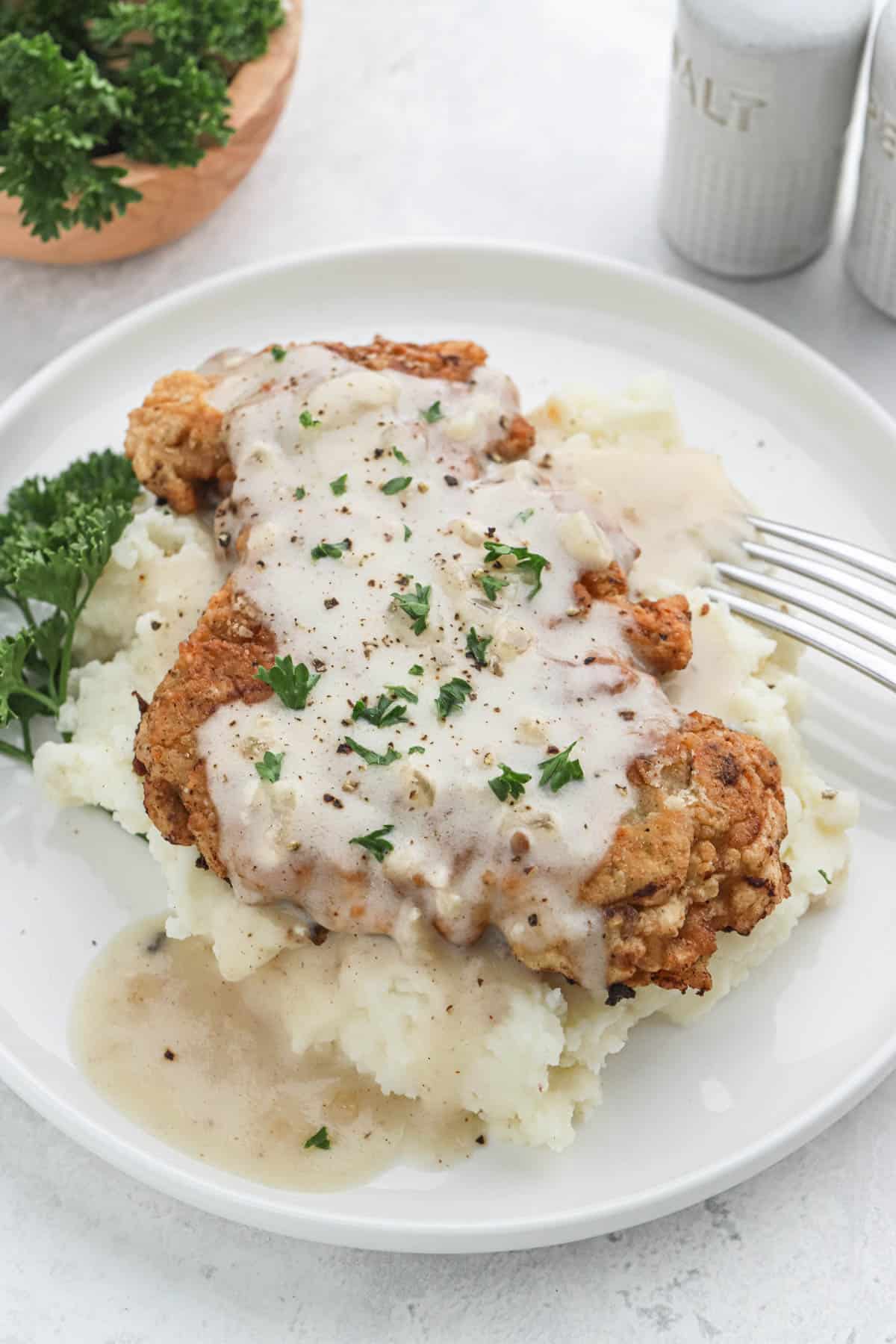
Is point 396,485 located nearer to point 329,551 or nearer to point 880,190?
point 329,551

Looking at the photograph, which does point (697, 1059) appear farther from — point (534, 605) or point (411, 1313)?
point (534, 605)

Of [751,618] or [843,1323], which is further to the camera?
[751,618]

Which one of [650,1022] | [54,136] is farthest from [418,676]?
[54,136]

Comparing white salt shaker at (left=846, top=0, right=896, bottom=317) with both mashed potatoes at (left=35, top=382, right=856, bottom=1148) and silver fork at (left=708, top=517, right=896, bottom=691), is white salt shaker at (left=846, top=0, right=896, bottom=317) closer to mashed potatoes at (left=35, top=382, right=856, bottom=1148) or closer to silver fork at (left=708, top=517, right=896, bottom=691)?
mashed potatoes at (left=35, top=382, right=856, bottom=1148)

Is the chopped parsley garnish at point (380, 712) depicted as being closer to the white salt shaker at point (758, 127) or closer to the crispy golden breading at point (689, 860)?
the crispy golden breading at point (689, 860)

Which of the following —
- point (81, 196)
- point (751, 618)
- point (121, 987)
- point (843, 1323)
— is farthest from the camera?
point (81, 196)

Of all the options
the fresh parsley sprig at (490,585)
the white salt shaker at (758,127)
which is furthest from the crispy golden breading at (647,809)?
the white salt shaker at (758,127)

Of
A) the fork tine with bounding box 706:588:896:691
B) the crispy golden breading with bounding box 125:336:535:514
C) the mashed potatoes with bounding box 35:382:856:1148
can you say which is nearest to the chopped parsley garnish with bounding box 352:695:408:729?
the mashed potatoes with bounding box 35:382:856:1148

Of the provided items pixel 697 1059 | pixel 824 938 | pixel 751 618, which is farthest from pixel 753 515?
pixel 697 1059
